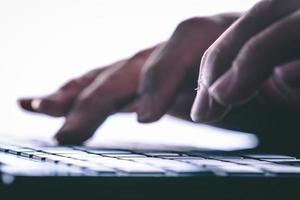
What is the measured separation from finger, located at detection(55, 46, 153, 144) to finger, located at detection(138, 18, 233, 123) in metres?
0.11

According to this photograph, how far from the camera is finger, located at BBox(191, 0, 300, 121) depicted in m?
0.43

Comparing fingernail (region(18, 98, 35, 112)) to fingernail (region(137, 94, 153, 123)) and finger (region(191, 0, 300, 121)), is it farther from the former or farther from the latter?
finger (region(191, 0, 300, 121))

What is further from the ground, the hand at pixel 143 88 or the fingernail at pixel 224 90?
the hand at pixel 143 88

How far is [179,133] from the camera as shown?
881 mm

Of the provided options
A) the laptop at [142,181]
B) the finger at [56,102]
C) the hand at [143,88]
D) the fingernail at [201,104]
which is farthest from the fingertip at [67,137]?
the laptop at [142,181]

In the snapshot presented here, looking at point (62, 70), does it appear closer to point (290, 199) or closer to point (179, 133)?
point (179, 133)

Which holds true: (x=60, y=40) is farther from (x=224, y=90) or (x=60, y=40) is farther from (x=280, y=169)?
(x=280, y=169)

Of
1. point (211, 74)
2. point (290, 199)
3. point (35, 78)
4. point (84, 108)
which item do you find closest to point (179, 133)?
point (84, 108)

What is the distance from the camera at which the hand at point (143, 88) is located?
659 mm

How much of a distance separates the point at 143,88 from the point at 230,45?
240mm

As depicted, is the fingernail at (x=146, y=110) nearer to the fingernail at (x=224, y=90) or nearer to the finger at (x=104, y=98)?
the finger at (x=104, y=98)

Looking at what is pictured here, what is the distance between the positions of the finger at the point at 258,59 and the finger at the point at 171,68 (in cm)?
23

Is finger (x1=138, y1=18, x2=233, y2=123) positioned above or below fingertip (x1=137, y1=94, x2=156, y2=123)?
above

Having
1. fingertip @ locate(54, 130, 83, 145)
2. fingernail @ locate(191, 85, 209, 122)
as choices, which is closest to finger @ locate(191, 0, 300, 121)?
fingernail @ locate(191, 85, 209, 122)
